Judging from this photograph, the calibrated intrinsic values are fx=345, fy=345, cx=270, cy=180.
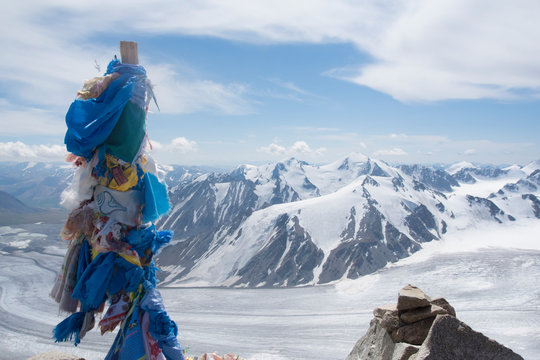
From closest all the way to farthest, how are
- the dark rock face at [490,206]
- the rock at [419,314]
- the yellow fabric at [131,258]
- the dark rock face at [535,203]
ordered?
the yellow fabric at [131,258]
the rock at [419,314]
the dark rock face at [490,206]
the dark rock face at [535,203]

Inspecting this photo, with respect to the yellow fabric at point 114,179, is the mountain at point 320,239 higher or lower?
lower

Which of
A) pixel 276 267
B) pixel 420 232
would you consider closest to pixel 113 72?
pixel 276 267

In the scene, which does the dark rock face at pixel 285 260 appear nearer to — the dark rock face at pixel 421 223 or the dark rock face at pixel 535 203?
A: the dark rock face at pixel 421 223

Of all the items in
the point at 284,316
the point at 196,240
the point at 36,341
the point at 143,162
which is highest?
the point at 143,162

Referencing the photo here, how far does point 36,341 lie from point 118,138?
179 feet

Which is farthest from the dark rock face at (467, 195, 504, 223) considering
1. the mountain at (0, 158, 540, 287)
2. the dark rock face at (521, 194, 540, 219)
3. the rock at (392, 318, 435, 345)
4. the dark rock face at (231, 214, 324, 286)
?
the rock at (392, 318, 435, 345)

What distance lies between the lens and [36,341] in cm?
4525

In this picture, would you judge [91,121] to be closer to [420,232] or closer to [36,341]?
[36,341]

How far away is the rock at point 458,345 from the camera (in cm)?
447

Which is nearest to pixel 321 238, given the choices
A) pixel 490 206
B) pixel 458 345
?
pixel 490 206

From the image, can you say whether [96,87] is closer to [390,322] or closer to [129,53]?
[129,53]

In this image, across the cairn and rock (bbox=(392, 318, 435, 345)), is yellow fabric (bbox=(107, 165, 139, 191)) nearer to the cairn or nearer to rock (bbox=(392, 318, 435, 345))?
the cairn

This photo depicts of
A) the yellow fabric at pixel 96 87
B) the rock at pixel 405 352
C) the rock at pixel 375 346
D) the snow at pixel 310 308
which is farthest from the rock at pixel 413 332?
the snow at pixel 310 308

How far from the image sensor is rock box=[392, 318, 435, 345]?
20.6 feet
